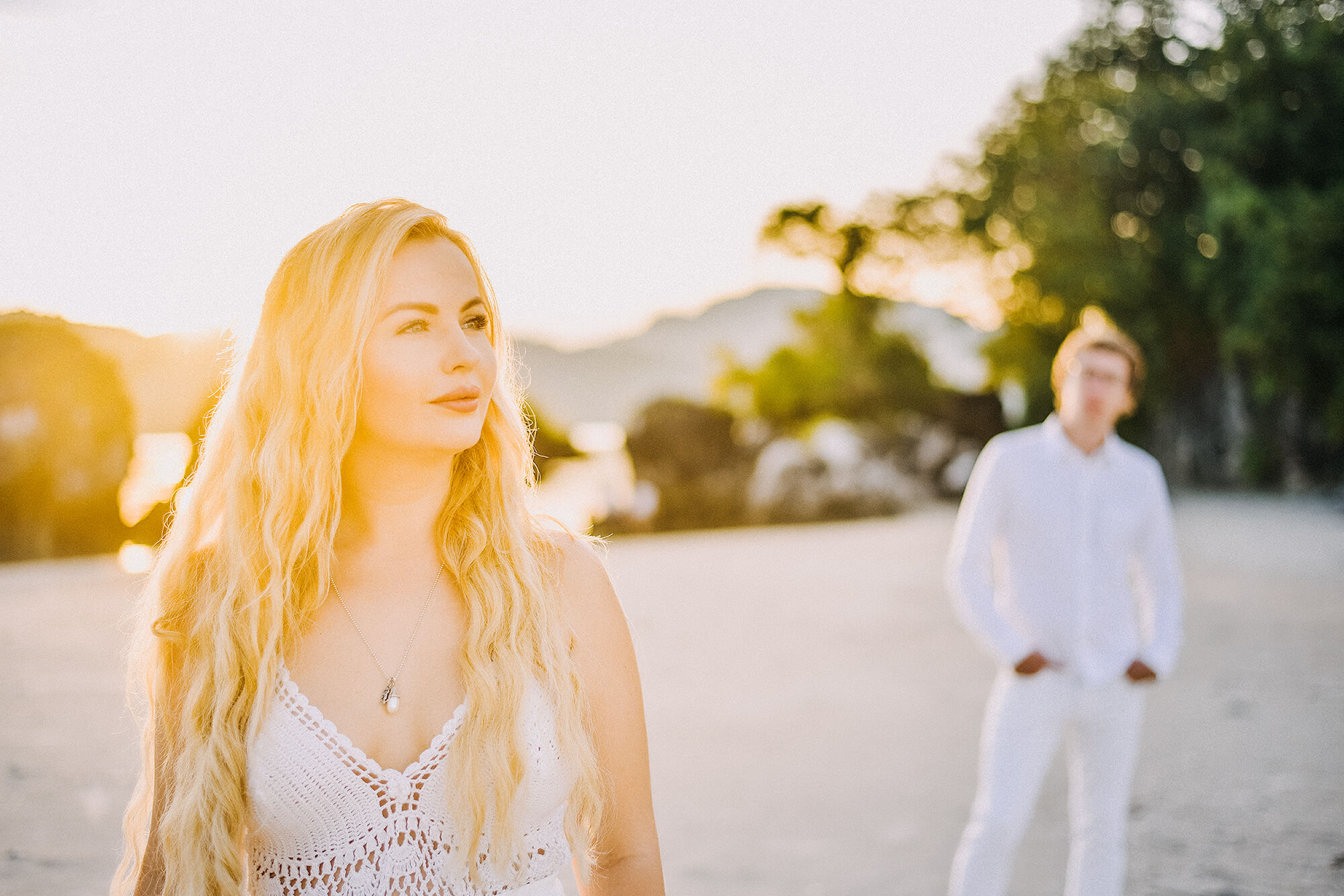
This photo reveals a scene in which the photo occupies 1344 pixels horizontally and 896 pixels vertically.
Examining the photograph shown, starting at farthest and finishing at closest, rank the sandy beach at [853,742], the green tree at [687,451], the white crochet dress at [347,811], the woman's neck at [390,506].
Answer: the green tree at [687,451]
the sandy beach at [853,742]
the woman's neck at [390,506]
the white crochet dress at [347,811]

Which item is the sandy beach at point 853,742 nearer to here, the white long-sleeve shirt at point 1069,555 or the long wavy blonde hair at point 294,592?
the long wavy blonde hair at point 294,592

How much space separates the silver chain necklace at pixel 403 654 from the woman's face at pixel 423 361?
30 centimetres

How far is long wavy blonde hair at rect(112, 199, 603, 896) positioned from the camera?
1.82 metres

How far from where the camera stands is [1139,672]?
3678mm

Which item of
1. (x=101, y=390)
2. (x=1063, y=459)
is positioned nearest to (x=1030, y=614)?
(x=1063, y=459)

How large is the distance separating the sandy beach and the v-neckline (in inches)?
31.6

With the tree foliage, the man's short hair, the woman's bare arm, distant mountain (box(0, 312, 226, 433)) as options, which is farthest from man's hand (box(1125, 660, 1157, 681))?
the tree foliage

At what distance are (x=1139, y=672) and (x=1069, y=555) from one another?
0.47m

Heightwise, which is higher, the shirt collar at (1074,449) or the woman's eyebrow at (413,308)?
the woman's eyebrow at (413,308)

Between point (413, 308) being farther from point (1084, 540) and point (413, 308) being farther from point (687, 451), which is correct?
point (687, 451)

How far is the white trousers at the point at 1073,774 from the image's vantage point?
356 centimetres

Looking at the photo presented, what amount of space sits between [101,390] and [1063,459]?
19281 mm

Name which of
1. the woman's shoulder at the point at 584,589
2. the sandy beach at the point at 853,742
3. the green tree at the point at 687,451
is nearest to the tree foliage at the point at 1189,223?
the green tree at the point at 687,451

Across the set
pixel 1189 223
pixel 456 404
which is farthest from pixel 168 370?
pixel 1189 223
